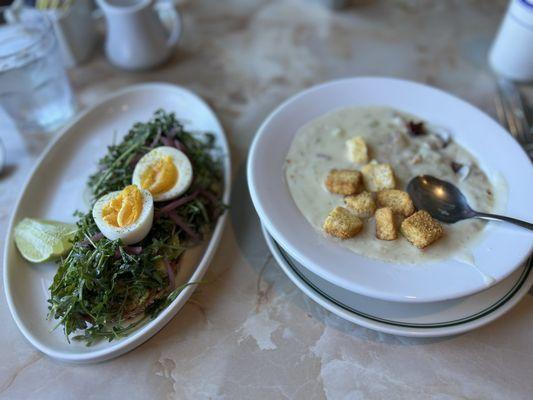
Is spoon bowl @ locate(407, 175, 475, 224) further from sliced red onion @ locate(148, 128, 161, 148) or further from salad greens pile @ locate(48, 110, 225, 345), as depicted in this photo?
sliced red onion @ locate(148, 128, 161, 148)

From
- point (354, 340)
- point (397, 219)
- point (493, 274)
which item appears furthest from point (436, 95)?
point (354, 340)

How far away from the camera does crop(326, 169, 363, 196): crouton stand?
1.53 meters

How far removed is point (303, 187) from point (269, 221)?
0.23 metres

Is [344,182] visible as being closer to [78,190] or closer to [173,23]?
[78,190]

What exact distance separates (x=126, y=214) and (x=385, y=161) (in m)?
0.95

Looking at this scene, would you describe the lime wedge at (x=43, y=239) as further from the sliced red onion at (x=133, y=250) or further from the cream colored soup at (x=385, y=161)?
the cream colored soup at (x=385, y=161)

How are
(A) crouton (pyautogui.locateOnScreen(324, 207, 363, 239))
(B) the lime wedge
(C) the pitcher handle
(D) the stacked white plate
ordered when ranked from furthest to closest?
(C) the pitcher handle → (B) the lime wedge → (A) crouton (pyautogui.locateOnScreen(324, 207, 363, 239)) → (D) the stacked white plate

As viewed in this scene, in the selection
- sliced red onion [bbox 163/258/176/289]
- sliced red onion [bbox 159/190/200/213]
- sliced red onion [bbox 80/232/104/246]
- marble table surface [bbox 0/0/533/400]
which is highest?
sliced red onion [bbox 80/232/104/246]

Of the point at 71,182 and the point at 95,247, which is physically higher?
the point at 95,247

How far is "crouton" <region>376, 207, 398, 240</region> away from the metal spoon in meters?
0.15

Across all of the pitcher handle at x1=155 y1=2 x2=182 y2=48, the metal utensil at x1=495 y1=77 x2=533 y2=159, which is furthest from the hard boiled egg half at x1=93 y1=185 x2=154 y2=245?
the metal utensil at x1=495 y1=77 x2=533 y2=159

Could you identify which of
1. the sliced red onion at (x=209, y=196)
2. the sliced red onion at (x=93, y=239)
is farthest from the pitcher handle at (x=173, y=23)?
the sliced red onion at (x=93, y=239)

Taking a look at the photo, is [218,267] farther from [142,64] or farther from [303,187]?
[142,64]

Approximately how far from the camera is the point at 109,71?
2424 mm
